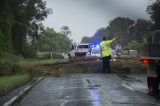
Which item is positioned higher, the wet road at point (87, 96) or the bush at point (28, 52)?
the bush at point (28, 52)

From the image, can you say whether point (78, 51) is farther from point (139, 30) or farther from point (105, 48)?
point (139, 30)

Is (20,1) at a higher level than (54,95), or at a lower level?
higher

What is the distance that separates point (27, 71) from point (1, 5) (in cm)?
1397

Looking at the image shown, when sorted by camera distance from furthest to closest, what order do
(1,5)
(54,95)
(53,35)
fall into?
1. (53,35)
2. (1,5)
3. (54,95)

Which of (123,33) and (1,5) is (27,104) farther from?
(123,33)

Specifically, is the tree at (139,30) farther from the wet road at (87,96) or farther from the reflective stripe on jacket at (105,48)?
the wet road at (87,96)

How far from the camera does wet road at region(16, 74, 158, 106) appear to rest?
54.0ft

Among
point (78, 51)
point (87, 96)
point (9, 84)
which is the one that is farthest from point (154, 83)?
point (78, 51)

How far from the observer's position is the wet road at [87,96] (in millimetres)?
16469

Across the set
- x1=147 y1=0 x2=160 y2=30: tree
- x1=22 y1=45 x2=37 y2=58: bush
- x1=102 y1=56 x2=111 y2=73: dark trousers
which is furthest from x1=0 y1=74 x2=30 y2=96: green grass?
x1=147 y1=0 x2=160 y2=30: tree

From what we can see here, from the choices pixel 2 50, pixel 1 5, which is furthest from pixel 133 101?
pixel 2 50

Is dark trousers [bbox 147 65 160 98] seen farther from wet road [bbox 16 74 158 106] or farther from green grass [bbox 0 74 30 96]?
green grass [bbox 0 74 30 96]

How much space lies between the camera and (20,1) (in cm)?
7231

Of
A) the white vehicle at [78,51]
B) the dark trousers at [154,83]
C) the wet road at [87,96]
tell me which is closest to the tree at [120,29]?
the white vehicle at [78,51]
